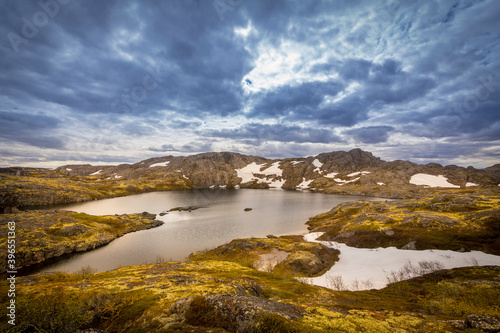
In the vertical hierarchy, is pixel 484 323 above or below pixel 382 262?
above

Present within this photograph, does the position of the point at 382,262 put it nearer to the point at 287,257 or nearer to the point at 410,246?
the point at 410,246

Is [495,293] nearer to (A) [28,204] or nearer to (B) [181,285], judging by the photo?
(B) [181,285]

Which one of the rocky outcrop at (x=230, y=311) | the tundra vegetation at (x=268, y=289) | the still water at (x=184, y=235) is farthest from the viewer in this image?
the still water at (x=184, y=235)

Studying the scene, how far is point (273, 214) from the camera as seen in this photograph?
365 feet

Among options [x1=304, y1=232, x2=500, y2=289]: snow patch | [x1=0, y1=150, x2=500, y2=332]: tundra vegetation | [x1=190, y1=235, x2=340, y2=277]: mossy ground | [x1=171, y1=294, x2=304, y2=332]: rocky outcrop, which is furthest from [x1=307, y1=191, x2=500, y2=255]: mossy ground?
[x1=171, y1=294, x2=304, y2=332]: rocky outcrop

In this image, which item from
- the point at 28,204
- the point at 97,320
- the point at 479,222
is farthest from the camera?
the point at 28,204

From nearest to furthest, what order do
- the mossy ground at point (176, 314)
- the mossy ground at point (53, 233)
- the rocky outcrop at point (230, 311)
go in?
the rocky outcrop at point (230, 311) < the mossy ground at point (176, 314) < the mossy ground at point (53, 233)

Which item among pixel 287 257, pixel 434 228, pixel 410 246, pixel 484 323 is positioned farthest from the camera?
pixel 434 228

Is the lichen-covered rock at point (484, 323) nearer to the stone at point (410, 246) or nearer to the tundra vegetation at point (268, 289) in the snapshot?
the tundra vegetation at point (268, 289)

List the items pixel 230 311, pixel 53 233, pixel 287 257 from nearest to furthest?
pixel 230 311 < pixel 287 257 < pixel 53 233

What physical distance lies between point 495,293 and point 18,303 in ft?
132

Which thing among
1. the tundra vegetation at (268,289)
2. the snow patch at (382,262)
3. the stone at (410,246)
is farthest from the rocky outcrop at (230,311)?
the stone at (410,246)

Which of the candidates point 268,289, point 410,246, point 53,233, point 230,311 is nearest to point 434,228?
point 410,246

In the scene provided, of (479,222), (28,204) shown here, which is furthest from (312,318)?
(28,204)
